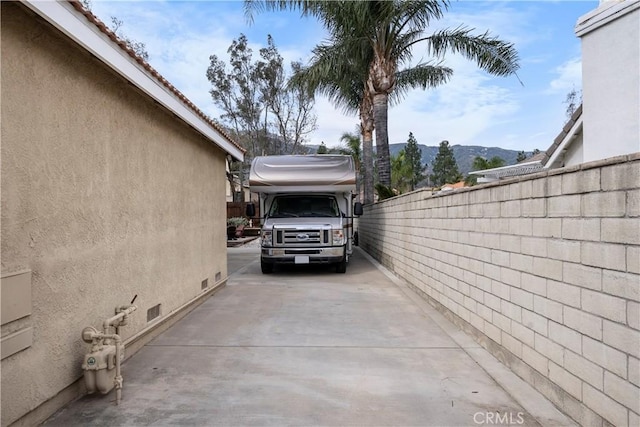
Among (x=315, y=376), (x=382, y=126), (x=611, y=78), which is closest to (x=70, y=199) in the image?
(x=315, y=376)

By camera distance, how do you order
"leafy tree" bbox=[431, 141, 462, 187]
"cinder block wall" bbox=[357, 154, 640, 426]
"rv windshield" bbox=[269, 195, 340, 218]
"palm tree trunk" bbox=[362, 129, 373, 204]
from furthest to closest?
"leafy tree" bbox=[431, 141, 462, 187] → "palm tree trunk" bbox=[362, 129, 373, 204] → "rv windshield" bbox=[269, 195, 340, 218] → "cinder block wall" bbox=[357, 154, 640, 426]

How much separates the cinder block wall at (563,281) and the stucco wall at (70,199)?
4061mm

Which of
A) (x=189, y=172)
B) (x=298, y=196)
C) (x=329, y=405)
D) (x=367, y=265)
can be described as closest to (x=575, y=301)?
(x=329, y=405)

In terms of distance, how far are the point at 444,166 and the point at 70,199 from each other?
238ft

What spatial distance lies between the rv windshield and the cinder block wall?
6376mm

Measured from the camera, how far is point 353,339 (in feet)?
18.7

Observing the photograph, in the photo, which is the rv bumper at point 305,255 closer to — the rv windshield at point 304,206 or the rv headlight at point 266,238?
the rv headlight at point 266,238

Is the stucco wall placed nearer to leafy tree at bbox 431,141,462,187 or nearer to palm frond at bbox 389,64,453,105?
palm frond at bbox 389,64,453,105

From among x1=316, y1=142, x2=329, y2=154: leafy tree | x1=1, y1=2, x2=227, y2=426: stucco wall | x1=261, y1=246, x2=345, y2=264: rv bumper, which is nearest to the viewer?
x1=1, y1=2, x2=227, y2=426: stucco wall

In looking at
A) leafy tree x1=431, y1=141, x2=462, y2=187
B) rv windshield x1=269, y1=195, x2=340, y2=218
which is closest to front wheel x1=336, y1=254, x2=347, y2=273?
rv windshield x1=269, y1=195, x2=340, y2=218

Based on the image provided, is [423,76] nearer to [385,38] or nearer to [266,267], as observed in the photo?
[385,38]

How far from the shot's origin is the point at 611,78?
7.49m

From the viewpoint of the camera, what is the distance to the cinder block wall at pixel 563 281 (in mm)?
2855

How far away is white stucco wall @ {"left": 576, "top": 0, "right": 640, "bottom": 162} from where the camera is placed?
7008 mm
